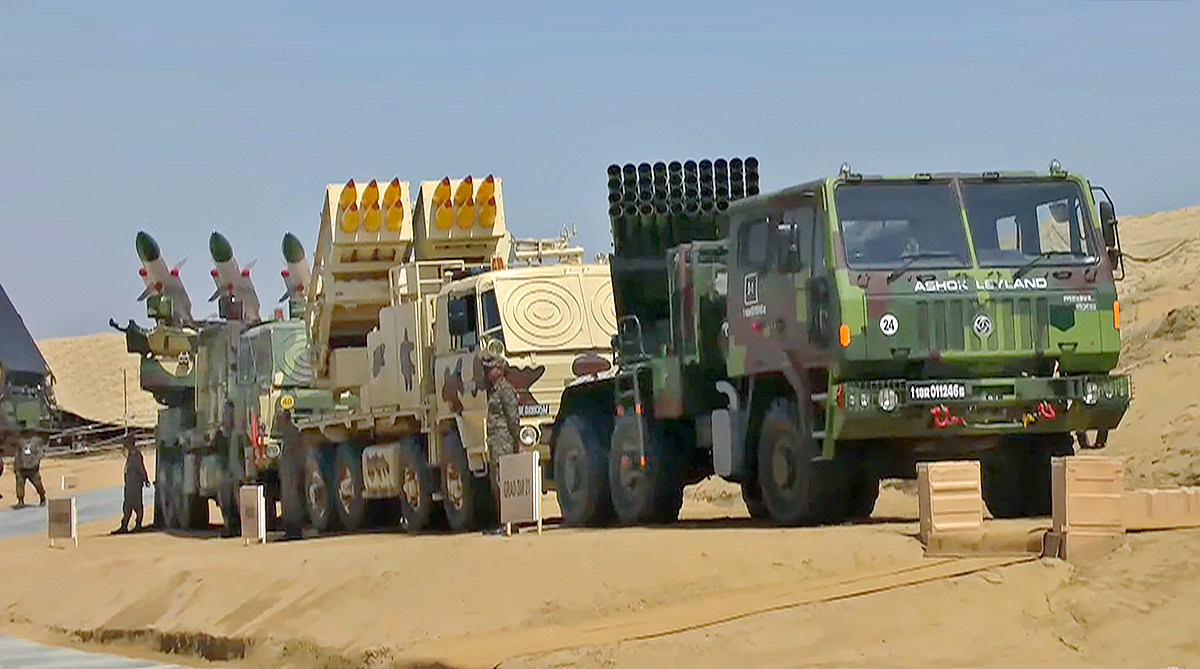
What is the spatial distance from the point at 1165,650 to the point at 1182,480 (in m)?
10.8

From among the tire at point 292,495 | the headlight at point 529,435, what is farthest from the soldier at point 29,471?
the headlight at point 529,435

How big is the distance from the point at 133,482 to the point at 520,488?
16.7m

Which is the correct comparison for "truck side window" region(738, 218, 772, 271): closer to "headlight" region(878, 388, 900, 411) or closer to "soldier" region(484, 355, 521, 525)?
"headlight" region(878, 388, 900, 411)

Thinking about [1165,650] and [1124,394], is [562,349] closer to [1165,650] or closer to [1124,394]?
[1124,394]

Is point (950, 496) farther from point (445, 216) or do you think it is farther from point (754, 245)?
point (445, 216)

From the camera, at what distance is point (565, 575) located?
15.2m

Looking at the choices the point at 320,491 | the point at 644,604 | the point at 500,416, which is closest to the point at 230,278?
the point at 320,491

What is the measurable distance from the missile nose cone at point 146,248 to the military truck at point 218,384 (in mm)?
16

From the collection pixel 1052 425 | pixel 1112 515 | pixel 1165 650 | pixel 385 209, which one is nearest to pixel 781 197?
pixel 1052 425

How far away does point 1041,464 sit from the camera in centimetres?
1716

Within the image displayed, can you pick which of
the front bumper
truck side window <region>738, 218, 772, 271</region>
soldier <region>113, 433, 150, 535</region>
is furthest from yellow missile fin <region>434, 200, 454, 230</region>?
the front bumper

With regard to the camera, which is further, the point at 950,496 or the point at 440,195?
the point at 440,195

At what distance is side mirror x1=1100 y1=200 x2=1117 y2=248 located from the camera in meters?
16.3

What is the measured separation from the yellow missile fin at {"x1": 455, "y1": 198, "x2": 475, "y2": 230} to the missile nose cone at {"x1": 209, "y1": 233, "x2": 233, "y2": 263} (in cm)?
1083
